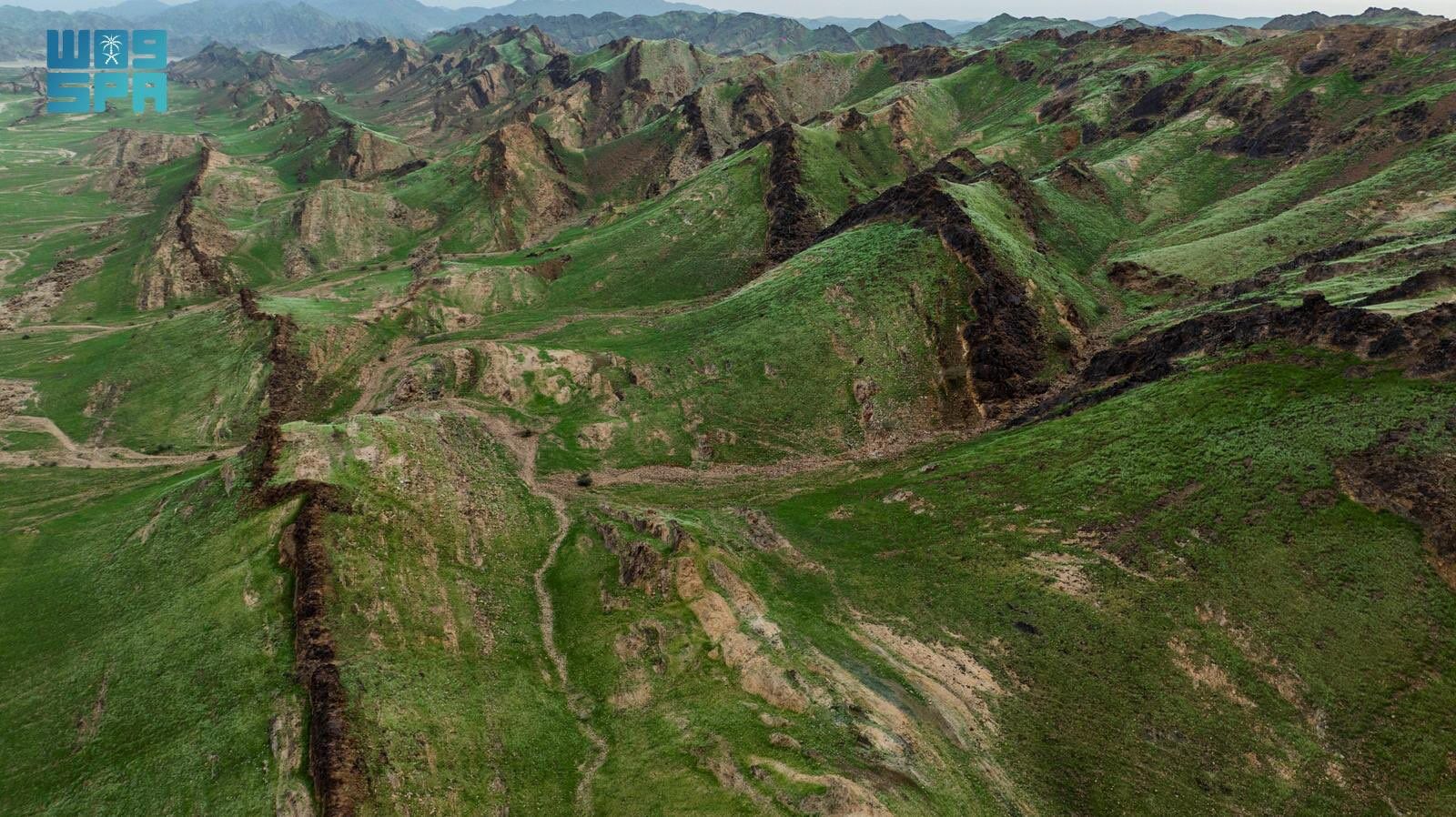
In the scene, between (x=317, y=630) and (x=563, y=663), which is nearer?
(x=317, y=630)

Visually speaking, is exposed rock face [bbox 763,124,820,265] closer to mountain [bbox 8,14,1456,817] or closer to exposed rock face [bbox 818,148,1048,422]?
mountain [bbox 8,14,1456,817]

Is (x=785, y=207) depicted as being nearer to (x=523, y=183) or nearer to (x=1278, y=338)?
(x=523, y=183)

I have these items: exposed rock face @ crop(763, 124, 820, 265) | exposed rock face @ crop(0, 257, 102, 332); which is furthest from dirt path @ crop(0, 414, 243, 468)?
exposed rock face @ crop(763, 124, 820, 265)

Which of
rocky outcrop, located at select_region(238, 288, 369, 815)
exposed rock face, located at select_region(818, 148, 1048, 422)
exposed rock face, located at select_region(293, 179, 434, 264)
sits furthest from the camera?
exposed rock face, located at select_region(293, 179, 434, 264)

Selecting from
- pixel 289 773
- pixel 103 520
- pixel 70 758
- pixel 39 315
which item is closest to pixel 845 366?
pixel 289 773

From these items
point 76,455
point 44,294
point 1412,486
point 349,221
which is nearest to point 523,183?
point 349,221

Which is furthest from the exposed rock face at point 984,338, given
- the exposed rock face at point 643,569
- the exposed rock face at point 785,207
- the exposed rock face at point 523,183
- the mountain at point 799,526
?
the exposed rock face at point 523,183

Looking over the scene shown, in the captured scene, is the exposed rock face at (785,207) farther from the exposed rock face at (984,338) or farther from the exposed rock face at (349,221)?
the exposed rock face at (349,221)
